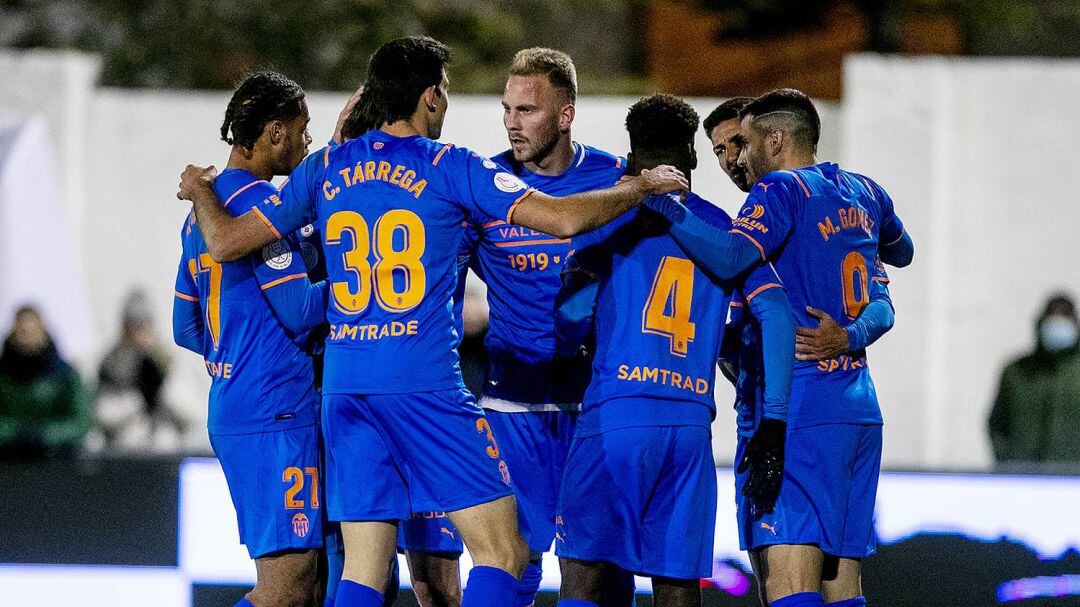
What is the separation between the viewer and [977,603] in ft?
23.4

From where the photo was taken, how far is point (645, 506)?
4.91 metres

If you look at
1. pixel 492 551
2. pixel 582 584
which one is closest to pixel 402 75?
pixel 492 551

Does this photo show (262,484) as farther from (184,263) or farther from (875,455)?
(875,455)

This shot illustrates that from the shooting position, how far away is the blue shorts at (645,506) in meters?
4.87

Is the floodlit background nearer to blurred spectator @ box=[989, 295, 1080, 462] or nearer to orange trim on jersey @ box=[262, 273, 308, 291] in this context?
blurred spectator @ box=[989, 295, 1080, 462]

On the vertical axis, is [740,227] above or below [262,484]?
above

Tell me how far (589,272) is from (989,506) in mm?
3172

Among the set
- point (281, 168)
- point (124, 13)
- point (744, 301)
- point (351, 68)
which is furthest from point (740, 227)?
point (124, 13)

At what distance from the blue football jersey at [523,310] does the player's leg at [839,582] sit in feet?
3.82

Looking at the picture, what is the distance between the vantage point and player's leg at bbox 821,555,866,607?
520 cm

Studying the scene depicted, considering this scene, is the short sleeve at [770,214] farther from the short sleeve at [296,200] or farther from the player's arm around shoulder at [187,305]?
the player's arm around shoulder at [187,305]

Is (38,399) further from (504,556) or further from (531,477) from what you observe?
(504,556)

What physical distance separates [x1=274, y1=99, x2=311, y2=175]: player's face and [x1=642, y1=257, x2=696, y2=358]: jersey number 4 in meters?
1.45

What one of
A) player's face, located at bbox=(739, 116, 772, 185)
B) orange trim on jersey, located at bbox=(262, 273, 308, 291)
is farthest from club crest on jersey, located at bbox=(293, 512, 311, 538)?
player's face, located at bbox=(739, 116, 772, 185)
